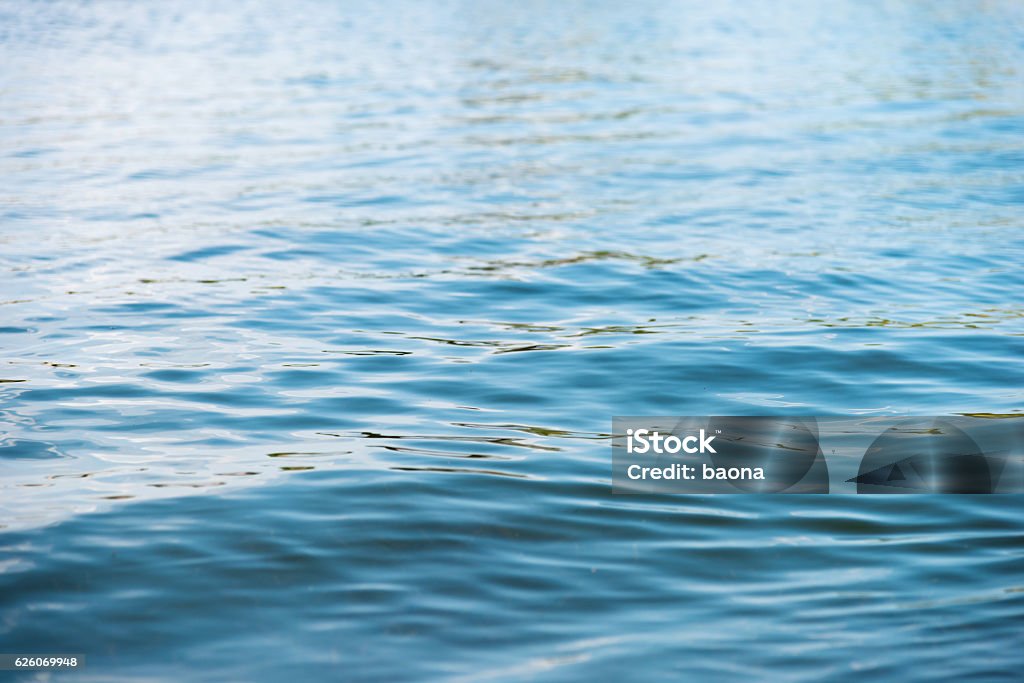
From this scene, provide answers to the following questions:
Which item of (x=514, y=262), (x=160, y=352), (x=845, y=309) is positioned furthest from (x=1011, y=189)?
(x=160, y=352)

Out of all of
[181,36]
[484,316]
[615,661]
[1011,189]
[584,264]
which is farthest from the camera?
[181,36]

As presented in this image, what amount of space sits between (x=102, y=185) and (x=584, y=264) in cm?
703

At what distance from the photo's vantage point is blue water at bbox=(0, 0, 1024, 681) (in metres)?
4.46

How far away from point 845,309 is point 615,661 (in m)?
5.63

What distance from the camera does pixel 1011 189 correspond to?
13422 millimetres

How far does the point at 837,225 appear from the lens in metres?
11.8

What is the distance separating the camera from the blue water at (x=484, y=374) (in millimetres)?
4457

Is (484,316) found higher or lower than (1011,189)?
lower

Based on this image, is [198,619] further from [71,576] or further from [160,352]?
[160,352]

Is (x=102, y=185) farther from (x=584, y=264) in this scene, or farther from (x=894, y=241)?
(x=894, y=241)

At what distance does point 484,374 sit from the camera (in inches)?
294

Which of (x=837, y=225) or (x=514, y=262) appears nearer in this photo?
(x=514, y=262)

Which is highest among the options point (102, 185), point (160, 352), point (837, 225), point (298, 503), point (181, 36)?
point (181, 36)

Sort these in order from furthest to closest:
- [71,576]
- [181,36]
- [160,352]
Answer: [181,36] → [160,352] → [71,576]
